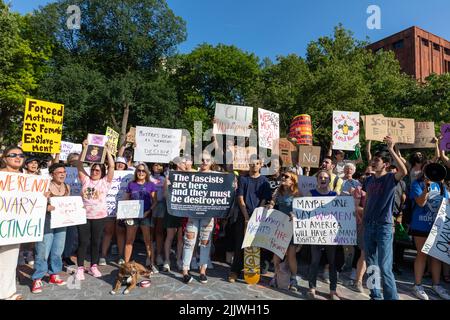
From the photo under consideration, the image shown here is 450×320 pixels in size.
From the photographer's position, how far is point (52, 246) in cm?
506

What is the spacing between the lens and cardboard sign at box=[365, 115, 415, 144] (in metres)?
7.03

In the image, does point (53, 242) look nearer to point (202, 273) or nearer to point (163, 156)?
point (202, 273)

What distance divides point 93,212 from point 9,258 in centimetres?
146

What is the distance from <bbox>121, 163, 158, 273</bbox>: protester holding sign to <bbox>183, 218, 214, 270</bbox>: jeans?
2.43 feet

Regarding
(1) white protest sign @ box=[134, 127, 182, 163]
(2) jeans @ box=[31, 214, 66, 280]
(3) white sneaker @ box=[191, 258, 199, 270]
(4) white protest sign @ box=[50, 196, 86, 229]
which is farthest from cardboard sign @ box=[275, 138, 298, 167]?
(2) jeans @ box=[31, 214, 66, 280]

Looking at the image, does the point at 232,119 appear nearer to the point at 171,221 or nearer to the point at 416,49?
the point at 171,221

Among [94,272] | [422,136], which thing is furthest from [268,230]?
[422,136]

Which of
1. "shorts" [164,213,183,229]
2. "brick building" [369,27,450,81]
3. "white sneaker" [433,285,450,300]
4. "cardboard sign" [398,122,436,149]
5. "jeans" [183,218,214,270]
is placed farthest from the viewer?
"brick building" [369,27,450,81]

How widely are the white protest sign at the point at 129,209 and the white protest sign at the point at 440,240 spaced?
4494mm

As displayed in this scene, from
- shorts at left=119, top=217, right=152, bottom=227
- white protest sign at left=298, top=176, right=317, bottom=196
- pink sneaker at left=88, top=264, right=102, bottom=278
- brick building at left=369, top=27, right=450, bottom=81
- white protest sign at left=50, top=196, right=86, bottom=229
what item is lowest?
pink sneaker at left=88, top=264, right=102, bottom=278

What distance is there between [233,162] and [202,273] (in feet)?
8.95

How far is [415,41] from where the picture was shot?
46.2 m

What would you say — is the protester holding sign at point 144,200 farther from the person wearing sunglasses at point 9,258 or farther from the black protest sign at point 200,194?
the person wearing sunglasses at point 9,258

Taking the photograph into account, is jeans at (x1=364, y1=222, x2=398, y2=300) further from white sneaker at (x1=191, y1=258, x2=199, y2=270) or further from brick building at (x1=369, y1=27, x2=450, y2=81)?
brick building at (x1=369, y1=27, x2=450, y2=81)
